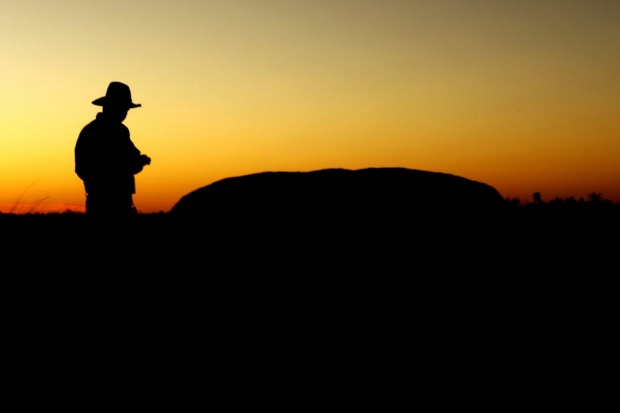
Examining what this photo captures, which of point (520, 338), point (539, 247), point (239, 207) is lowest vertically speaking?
point (520, 338)

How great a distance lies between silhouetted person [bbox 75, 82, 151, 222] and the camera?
771cm

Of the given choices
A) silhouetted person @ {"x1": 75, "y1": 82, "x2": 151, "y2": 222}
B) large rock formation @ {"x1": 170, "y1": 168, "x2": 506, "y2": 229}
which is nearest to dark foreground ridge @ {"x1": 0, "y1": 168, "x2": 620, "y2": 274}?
large rock formation @ {"x1": 170, "y1": 168, "x2": 506, "y2": 229}

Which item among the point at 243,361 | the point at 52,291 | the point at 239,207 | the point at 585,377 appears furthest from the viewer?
the point at 52,291

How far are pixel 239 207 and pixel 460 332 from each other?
1.73 metres

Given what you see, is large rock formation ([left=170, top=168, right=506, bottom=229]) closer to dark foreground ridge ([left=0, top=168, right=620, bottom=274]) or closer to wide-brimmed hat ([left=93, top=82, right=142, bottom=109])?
dark foreground ridge ([left=0, top=168, right=620, bottom=274])

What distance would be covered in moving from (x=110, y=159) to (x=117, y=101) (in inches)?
25.3

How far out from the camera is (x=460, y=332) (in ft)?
14.9

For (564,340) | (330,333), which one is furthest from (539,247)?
(330,333)

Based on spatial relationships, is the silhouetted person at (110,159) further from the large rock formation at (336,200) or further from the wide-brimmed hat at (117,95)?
the large rock formation at (336,200)

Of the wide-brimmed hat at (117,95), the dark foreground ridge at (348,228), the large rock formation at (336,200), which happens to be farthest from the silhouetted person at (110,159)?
the large rock formation at (336,200)

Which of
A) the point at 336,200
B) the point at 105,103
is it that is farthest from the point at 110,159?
the point at 336,200

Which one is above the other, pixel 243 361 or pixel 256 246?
pixel 256 246

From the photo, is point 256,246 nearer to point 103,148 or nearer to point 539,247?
point 539,247

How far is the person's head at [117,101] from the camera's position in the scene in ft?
25.2
